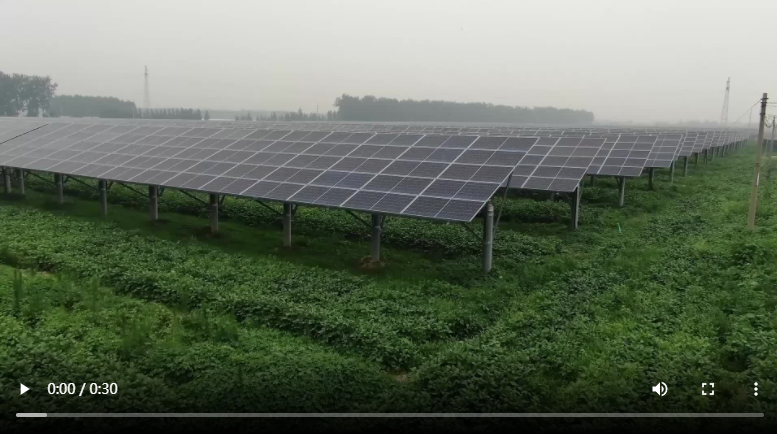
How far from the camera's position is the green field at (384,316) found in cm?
689

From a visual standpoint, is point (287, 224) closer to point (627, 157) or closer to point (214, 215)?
point (214, 215)

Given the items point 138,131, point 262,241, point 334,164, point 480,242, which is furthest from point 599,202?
point 138,131

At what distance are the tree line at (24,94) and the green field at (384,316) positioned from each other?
1629 inches

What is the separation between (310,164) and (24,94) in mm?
52539

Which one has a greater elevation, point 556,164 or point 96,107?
point 96,107

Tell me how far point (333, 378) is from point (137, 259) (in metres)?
8.55

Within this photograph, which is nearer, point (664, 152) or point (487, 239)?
point (487, 239)

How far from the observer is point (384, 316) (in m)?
10.4

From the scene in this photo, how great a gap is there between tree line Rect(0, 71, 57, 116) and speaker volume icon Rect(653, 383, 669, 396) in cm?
5715

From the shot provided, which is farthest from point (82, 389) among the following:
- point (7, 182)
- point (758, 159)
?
point (7, 182)

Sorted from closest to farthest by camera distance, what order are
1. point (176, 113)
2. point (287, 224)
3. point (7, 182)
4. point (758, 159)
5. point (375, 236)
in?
point (375, 236) < point (287, 224) < point (758, 159) < point (7, 182) < point (176, 113)

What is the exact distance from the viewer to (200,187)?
16391 mm

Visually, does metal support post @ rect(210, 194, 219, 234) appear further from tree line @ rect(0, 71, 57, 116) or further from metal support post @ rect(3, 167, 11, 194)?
tree line @ rect(0, 71, 57, 116)
